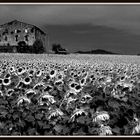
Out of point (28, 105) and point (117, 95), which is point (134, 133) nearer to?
point (117, 95)

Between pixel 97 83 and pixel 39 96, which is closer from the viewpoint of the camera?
pixel 39 96

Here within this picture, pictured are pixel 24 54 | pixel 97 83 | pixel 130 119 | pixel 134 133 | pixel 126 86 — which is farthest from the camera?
pixel 24 54

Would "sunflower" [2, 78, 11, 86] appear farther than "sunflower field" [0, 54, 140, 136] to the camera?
Yes

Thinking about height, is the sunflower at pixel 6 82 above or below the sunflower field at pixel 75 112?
above

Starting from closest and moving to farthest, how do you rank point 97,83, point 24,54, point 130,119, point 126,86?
point 130,119, point 126,86, point 97,83, point 24,54

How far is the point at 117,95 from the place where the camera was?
221 inches

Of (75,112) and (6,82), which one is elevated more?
(6,82)

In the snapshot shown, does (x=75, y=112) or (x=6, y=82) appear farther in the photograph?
(x=6, y=82)

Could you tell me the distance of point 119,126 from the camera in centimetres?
552

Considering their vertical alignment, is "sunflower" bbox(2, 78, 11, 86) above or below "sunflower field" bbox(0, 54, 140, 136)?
above

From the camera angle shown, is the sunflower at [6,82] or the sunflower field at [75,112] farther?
the sunflower at [6,82]

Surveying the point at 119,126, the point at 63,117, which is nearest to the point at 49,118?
the point at 63,117

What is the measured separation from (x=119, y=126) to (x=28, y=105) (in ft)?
3.93

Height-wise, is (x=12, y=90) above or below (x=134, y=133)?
above
